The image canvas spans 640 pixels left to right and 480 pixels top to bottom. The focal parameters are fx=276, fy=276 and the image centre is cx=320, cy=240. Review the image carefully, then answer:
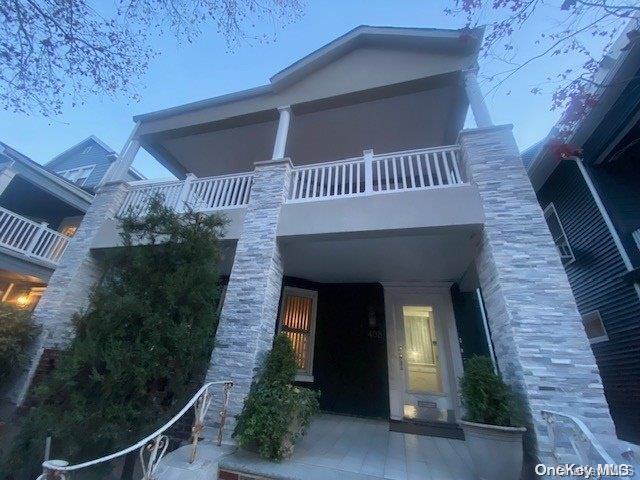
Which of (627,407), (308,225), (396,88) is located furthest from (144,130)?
(627,407)

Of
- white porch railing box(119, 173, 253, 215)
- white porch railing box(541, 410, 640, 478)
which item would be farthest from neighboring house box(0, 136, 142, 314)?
white porch railing box(541, 410, 640, 478)

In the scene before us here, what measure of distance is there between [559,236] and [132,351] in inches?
347

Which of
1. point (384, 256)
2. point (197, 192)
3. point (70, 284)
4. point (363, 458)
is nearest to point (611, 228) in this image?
point (384, 256)

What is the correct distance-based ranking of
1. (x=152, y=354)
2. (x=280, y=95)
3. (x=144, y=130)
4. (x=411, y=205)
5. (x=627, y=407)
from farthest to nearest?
(x=144, y=130)
(x=280, y=95)
(x=627, y=407)
(x=411, y=205)
(x=152, y=354)

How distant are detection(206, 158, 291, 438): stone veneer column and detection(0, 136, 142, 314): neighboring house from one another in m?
6.20

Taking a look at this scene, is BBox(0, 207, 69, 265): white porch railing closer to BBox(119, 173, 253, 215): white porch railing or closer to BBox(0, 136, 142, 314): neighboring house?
BBox(0, 136, 142, 314): neighboring house

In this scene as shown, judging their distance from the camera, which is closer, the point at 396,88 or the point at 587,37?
the point at 587,37

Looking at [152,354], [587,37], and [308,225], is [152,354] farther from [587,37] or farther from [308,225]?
[587,37]

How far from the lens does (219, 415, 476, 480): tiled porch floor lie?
101 inches

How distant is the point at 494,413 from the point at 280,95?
6.35 m

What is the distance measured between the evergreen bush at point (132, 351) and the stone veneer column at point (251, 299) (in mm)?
278

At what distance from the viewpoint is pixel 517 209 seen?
352cm

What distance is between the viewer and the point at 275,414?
288cm

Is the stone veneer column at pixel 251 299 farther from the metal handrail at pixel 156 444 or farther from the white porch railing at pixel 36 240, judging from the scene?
the white porch railing at pixel 36 240
